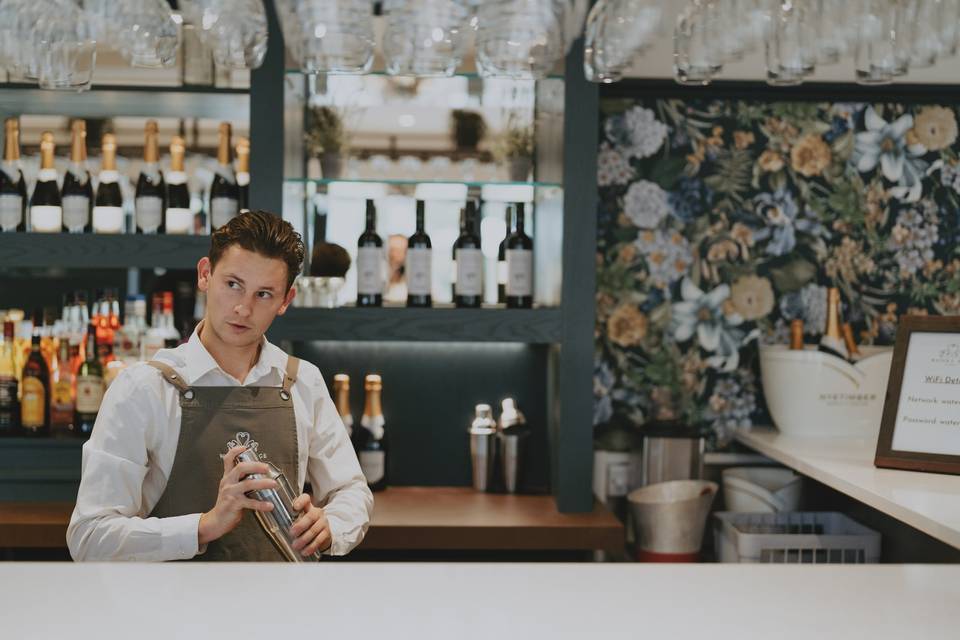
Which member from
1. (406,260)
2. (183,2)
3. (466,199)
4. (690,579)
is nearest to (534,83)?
(466,199)

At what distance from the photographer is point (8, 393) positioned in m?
2.98

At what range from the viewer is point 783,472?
3465 mm

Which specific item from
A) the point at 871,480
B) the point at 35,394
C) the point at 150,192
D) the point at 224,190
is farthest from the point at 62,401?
the point at 871,480

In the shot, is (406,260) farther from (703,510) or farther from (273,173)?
(703,510)

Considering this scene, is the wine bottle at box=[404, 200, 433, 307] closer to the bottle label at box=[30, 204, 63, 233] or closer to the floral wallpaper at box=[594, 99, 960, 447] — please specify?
the floral wallpaper at box=[594, 99, 960, 447]

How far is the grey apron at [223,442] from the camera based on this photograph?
6.37 feet

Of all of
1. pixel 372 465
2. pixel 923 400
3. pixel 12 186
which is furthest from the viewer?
pixel 372 465

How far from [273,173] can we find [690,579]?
1.90 m

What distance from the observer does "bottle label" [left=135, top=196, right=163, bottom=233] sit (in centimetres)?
298

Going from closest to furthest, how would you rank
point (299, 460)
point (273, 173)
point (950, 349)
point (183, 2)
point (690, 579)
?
1. point (690, 579)
2. point (183, 2)
3. point (299, 460)
4. point (950, 349)
5. point (273, 173)

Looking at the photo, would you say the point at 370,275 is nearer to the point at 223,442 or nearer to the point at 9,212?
the point at 9,212

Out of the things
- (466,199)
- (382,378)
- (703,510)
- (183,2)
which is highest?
(183,2)

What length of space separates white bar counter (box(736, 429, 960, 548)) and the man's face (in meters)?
1.36

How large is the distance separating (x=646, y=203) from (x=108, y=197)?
1789 mm
